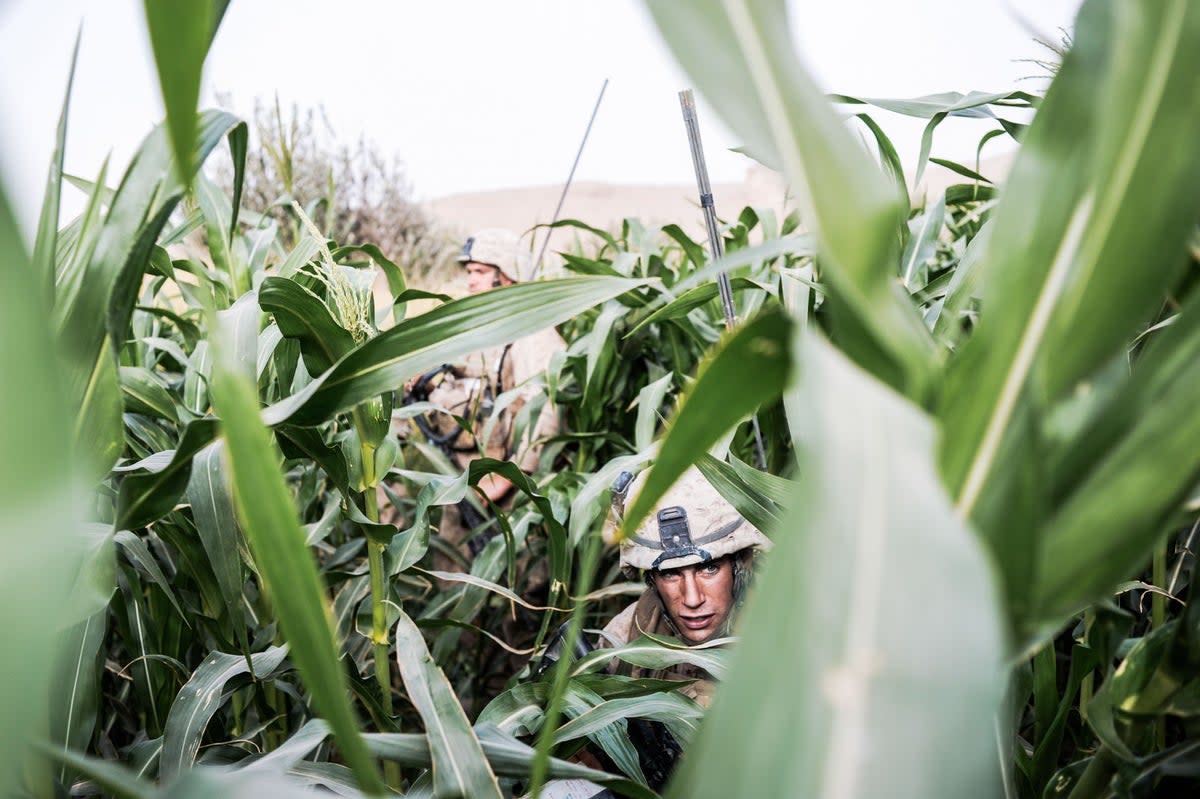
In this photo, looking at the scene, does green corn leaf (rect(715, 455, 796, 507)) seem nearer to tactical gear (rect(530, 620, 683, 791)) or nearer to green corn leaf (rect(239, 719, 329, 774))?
green corn leaf (rect(239, 719, 329, 774))

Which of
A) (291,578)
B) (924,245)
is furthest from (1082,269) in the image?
A: (924,245)

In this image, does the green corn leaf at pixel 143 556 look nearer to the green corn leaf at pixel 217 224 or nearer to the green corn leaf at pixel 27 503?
the green corn leaf at pixel 217 224

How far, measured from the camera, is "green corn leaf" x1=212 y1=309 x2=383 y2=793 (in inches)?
9.2

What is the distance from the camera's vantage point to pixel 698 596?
1.05m

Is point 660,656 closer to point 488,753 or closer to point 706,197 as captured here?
point 488,753

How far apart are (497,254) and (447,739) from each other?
6.75 feet

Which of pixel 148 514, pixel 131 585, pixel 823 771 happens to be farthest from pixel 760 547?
pixel 823 771

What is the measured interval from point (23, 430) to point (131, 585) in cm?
63

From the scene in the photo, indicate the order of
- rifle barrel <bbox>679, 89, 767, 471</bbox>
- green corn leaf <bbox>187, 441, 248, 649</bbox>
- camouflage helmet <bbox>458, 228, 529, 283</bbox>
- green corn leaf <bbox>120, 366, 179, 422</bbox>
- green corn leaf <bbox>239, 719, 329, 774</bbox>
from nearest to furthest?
green corn leaf <bbox>239, 719, 329, 774</bbox> < green corn leaf <bbox>187, 441, 248, 649</bbox> < green corn leaf <bbox>120, 366, 179, 422</bbox> < rifle barrel <bbox>679, 89, 767, 471</bbox> < camouflage helmet <bbox>458, 228, 529, 283</bbox>

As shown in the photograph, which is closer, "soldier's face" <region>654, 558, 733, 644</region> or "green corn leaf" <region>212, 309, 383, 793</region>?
"green corn leaf" <region>212, 309, 383, 793</region>

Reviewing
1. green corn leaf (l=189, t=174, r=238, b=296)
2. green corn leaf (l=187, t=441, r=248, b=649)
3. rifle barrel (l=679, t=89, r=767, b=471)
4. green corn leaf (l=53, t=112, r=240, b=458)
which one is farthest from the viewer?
rifle barrel (l=679, t=89, r=767, b=471)

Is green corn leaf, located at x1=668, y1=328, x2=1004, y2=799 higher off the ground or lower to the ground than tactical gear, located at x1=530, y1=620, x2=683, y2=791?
higher

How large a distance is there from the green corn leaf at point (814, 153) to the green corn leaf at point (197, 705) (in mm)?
466

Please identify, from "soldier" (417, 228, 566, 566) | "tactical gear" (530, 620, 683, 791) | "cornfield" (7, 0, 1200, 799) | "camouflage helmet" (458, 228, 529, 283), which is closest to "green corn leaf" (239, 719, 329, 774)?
"cornfield" (7, 0, 1200, 799)
